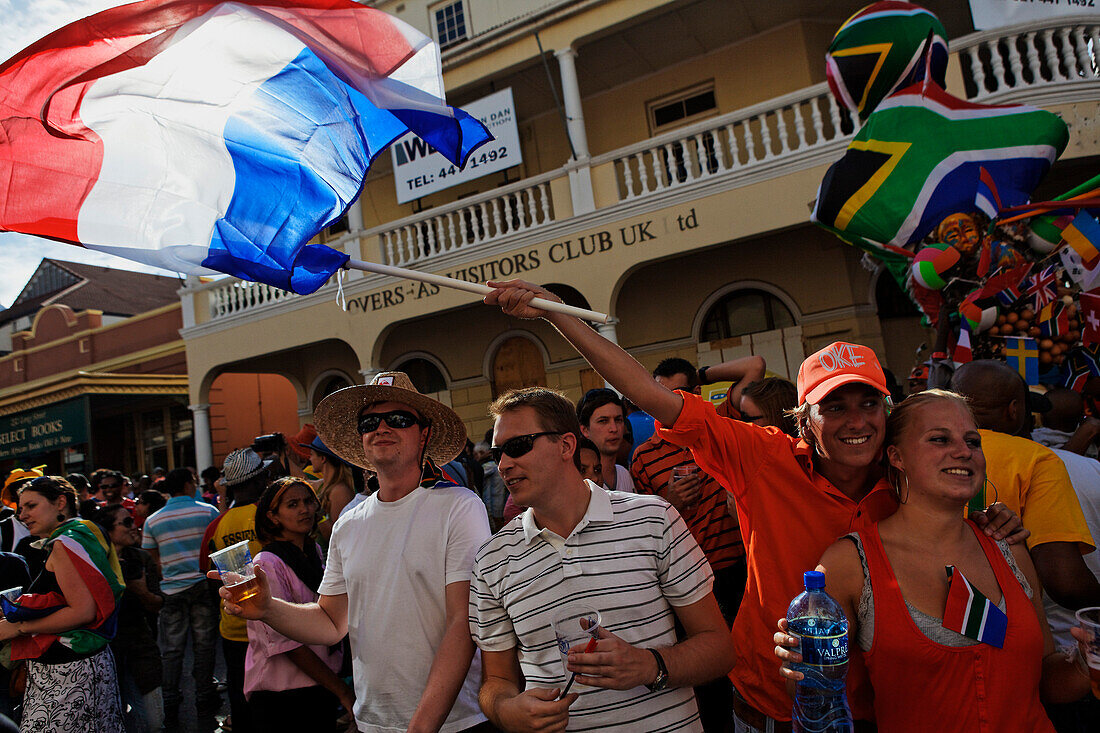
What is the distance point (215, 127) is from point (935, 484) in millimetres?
2637

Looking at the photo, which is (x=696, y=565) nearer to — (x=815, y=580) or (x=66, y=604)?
(x=815, y=580)

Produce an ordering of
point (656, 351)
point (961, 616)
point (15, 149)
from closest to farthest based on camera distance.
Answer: point (961, 616) → point (15, 149) → point (656, 351)

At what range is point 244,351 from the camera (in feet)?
40.9

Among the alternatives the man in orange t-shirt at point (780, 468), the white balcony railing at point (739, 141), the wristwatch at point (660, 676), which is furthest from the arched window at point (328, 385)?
the wristwatch at point (660, 676)

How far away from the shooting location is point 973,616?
169 centimetres

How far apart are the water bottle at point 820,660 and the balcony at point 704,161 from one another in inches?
300

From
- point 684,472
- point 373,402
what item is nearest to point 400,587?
point 373,402

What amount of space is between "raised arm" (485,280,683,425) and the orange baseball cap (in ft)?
1.30

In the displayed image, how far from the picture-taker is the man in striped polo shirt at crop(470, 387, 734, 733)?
1877 millimetres

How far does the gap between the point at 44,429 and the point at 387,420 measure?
63.4 feet

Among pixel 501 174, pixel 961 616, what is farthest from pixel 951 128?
pixel 501 174

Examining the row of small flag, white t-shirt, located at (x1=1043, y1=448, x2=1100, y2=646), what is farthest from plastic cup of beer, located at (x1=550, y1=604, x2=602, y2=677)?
the row of small flag

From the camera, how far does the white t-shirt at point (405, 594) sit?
7.87ft

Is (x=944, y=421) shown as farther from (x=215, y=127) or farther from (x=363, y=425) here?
(x=215, y=127)
